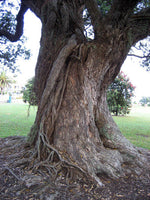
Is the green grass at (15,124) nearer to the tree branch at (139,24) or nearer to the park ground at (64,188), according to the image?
the park ground at (64,188)

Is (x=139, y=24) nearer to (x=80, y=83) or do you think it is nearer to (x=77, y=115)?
(x=80, y=83)

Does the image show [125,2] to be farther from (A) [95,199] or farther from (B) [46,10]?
(A) [95,199]

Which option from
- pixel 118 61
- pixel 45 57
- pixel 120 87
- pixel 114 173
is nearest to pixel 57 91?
pixel 45 57

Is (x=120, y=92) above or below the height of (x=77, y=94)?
above

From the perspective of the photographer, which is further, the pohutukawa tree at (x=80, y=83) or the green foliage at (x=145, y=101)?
the green foliage at (x=145, y=101)

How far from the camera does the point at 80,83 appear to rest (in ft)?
13.8

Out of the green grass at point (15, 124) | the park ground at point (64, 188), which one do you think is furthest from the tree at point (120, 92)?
the park ground at point (64, 188)

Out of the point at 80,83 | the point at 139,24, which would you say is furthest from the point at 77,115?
the point at 139,24

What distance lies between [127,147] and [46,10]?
13.6 ft

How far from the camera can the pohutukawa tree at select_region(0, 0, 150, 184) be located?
12.5 feet

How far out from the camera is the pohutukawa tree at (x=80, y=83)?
150 inches

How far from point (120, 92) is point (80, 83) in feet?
44.2

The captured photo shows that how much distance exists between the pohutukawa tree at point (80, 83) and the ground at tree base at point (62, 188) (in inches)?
10.5

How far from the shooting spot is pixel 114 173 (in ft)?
12.0
